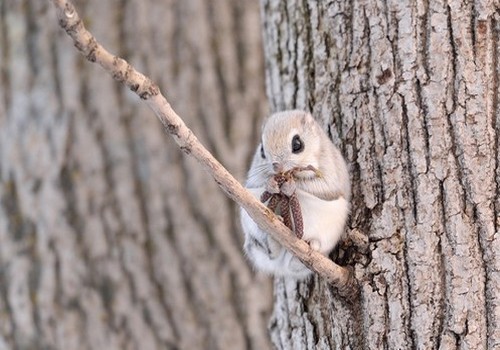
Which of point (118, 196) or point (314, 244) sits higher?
point (118, 196)

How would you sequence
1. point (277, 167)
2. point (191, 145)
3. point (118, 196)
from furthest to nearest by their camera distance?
point (118, 196)
point (277, 167)
point (191, 145)

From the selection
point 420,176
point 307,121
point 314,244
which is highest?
point 307,121

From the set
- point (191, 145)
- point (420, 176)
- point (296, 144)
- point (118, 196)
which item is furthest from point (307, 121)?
point (118, 196)

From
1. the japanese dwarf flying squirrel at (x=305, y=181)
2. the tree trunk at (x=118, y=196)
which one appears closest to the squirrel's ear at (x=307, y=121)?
the japanese dwarf flying squirrel at (x=305, y=181)

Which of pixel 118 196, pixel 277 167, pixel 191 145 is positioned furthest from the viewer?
pixel 118 196

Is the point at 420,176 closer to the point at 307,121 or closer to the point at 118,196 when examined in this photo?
the point at 307,121

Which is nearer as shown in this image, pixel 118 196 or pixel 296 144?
pixel 296 144

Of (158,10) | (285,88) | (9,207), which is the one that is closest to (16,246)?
(9,207)
